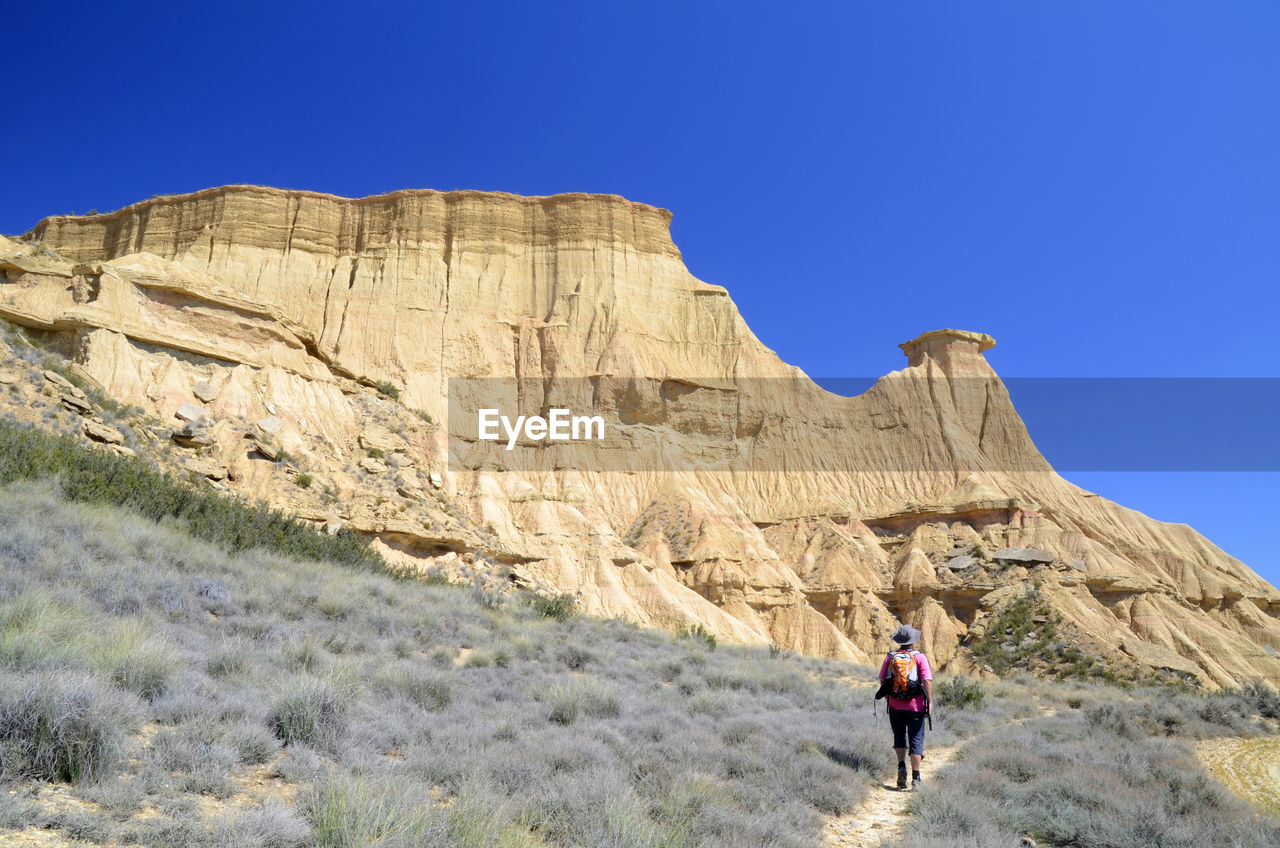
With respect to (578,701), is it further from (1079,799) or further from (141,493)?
(141,493)

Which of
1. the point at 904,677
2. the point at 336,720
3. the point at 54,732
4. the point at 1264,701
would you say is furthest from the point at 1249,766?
the point at 54,732

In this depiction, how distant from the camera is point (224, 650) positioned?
7695 mm

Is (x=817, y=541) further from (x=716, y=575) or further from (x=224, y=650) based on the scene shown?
(x=224, y=650)

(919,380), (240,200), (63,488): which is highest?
(240,200)

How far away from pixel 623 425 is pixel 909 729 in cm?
3533

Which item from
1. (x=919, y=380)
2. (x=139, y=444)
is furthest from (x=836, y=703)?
(x=919, y=380)

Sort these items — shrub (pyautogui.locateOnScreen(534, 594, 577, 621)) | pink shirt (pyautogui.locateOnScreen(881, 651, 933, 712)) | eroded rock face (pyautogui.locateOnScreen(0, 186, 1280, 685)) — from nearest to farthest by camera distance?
pink shirt (pyautogui.locateOnScreen(881, 651, 933, 712)) < shrub (pyautogui.locateOnScreen(534, 594, 577, 621)) < eroded rock face (pyautogui.locateOnScreen(0, 186, 1280, 685))

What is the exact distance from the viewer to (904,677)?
9.02 m

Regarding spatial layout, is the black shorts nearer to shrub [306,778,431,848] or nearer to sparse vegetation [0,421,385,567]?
shrub [306,778,431,848]

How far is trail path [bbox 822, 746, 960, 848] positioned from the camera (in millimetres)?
6426

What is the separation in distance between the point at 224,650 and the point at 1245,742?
15.3 m

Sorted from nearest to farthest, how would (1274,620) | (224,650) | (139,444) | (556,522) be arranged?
1. (224,650)
2. (139,444)
3. (556,522)
4. (1274,620)

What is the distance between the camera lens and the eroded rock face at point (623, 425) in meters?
26.0

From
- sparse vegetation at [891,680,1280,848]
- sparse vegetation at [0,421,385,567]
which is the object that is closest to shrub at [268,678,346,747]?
sparse vegetation at [891,680,1280,848]
